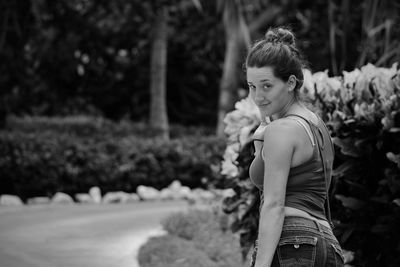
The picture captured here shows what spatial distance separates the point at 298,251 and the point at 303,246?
3 centimetres

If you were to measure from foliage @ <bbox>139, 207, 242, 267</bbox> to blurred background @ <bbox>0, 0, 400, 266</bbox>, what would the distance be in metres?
0.12

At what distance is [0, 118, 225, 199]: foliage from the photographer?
486 inches

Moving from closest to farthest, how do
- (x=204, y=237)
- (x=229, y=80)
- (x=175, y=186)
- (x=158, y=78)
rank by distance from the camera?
(x=204, y=237)
(x=175, y=186)
(x=158, y=78)
(x=229, y=80)

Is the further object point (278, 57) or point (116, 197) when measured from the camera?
point (116, 197)

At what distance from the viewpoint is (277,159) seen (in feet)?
8.18

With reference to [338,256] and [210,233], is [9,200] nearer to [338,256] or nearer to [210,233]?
[210,233]

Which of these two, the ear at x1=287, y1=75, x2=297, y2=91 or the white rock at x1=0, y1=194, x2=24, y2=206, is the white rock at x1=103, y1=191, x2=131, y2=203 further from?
the ear at x1=287, y1=75, x2=297, y2=91

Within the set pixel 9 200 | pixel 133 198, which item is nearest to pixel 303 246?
pixel 9 200

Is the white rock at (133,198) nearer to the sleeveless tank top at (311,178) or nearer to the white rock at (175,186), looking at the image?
the white rock at (175,186)

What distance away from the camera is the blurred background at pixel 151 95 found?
5176mm

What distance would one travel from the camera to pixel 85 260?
6.76m

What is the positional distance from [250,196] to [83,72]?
17756mm

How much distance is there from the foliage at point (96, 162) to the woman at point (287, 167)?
28.7 ft

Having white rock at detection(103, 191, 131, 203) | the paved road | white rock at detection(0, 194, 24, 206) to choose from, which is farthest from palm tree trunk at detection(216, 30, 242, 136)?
white rock at detection(0, 194, 24, 206)
